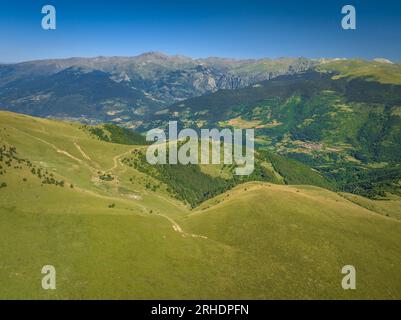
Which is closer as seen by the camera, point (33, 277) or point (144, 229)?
point (33, 277)

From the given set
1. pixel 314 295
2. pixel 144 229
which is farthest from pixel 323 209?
pixel 144 229

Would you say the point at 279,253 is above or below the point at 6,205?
below

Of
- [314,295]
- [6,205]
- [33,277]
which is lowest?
[314,295]

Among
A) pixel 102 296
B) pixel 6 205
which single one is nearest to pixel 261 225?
pixel 102 296
